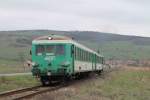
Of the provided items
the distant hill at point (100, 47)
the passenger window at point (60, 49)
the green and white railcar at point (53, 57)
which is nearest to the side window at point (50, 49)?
the green and white railcar at point (53, 57)

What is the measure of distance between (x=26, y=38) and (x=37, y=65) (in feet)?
501

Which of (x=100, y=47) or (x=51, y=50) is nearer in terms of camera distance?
(x=51, y=50)

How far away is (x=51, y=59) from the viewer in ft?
105

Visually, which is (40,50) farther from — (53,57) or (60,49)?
(60,49)

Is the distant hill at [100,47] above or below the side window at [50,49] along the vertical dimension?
Result: below

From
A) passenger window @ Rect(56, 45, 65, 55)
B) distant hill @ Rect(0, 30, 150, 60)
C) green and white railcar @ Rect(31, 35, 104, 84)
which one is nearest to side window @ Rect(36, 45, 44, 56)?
green and white railcar @ Rect(31, 35, 104, 84)

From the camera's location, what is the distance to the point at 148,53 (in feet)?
575

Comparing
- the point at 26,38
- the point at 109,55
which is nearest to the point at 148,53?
the point at 109,55

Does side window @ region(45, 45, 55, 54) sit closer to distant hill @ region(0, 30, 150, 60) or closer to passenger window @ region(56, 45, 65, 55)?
passenger window @ region(56, 45, 65, 55)

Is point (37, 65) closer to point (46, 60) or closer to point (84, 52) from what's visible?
point (46, 60)

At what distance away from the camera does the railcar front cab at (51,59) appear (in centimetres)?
3180

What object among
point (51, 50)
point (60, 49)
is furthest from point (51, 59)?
point (60, 49)

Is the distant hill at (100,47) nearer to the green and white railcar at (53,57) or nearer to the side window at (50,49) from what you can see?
the green and white railcar at (53,57)

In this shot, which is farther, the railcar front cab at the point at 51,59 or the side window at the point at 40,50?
the side window at the point at 40,50
